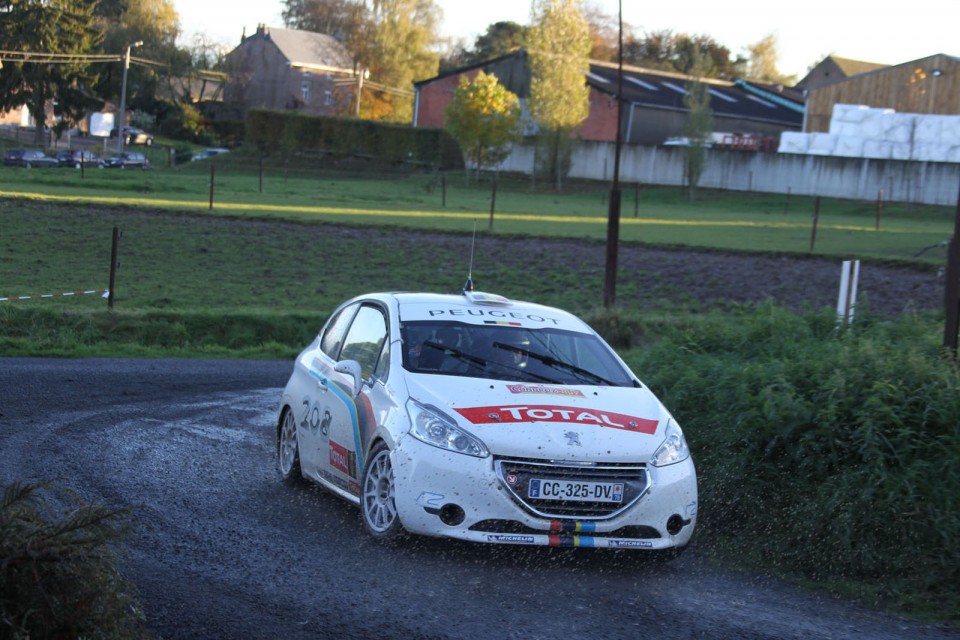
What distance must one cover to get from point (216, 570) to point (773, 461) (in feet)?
12.9

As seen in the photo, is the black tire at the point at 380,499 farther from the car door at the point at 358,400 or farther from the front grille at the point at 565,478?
the front grille at the point at 565,478

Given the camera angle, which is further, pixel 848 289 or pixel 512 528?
pixel 848 289

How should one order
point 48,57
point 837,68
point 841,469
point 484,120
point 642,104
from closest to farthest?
point 841,469 < point 484,120 < point 642,104 < point 48,57 < point 837,68

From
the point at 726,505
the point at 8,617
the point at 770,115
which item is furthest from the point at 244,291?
the point at 770,115

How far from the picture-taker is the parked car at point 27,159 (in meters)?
63.7

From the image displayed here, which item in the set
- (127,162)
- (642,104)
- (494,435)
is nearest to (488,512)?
(494,435)

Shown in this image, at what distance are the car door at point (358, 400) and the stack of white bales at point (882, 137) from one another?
5776 cm

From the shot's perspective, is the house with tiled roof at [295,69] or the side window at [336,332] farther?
the house with tiled roof at [295,69]

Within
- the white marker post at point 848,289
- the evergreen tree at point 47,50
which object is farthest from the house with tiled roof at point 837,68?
the white marker post at point 848,289

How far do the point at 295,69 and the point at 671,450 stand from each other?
103401 millimetres

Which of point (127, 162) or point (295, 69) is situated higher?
point (295, 69)

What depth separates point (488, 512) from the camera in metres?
6.68

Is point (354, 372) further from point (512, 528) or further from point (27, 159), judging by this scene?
point (27, 159)

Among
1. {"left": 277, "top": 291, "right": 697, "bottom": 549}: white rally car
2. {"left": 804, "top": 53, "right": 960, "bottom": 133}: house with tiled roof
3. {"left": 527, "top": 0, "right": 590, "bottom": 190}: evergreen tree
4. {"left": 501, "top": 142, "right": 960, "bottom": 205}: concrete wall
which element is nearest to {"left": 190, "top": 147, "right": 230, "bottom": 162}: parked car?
{"left": 501, "top": 142, "right": 960, "bottom": 205}: concrete wall
